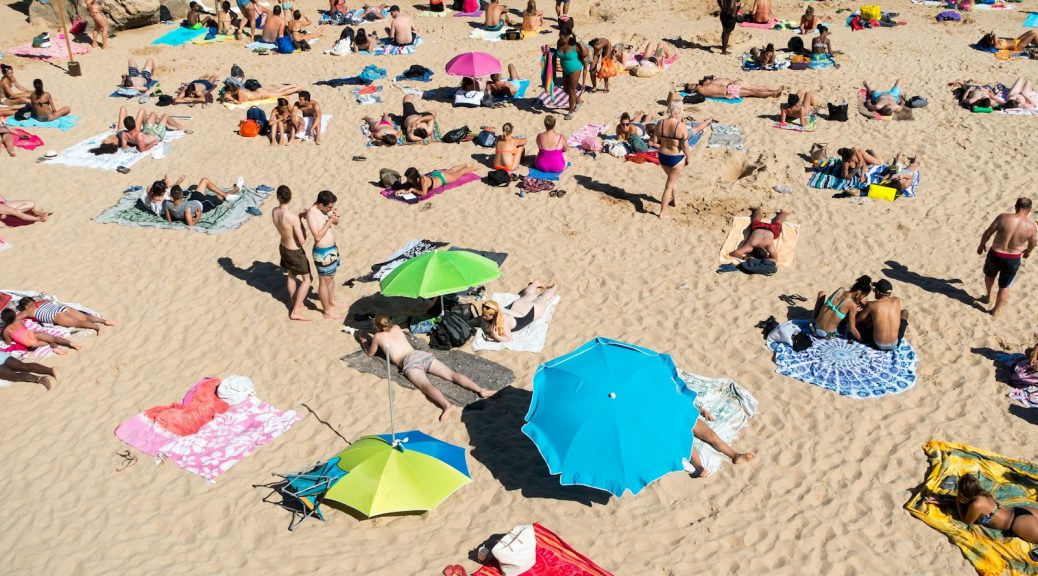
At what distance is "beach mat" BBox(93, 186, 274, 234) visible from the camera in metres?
12.5

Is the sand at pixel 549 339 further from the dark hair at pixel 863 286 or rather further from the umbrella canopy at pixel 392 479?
the dark hair at pixel 863 286

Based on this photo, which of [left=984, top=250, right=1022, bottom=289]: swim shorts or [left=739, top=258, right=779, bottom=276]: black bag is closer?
[left=984, top=250, right=1022, bottom=289]: swim shorts

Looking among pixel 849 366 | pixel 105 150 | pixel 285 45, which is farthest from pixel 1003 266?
pixel 285 45

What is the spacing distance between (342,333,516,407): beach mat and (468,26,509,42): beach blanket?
13.1 m

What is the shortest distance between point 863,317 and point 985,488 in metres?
2.45

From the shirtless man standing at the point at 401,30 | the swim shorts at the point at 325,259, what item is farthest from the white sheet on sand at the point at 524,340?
the shirtless man standing at the point at 401,30

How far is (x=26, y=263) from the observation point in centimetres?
1172

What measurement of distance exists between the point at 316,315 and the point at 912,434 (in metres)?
7.17

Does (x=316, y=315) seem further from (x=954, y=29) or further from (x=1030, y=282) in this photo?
(x=954, y=29)

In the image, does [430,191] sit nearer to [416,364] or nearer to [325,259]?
[325,259]

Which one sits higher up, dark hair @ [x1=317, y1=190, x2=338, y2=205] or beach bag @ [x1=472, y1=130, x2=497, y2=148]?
dark hair @ [x1=317, y1=190, x2=338, y2=205]

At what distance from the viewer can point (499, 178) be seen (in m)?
13.2

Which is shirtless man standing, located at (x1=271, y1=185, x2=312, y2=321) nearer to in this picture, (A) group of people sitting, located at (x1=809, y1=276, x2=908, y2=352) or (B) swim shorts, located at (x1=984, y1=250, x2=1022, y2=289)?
(A) group of people sitting, located at (x1=809, y1=276, x2=908, y2=352)

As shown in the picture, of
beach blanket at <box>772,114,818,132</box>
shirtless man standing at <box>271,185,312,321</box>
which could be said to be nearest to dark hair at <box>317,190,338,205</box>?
shirtless man standing at <box>271,185,312,321</box>
